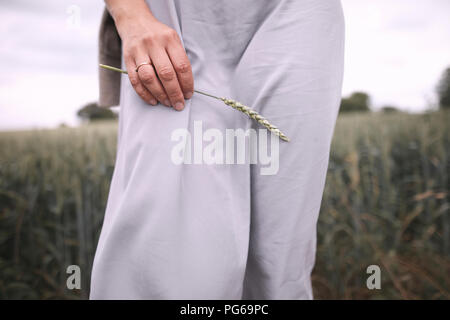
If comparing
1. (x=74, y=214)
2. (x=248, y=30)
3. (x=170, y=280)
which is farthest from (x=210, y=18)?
(x=74, y=214)

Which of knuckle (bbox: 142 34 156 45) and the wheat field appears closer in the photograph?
knuckle (bbox: 142 34 156 45)

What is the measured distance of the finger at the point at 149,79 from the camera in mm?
540

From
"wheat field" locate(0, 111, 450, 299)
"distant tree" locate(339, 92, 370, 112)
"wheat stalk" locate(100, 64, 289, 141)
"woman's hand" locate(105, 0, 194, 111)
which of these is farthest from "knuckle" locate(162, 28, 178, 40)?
"distant tree" locate(339, 92, 370, 112)

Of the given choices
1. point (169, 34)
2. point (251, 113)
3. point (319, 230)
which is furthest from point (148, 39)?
point (319, 230)

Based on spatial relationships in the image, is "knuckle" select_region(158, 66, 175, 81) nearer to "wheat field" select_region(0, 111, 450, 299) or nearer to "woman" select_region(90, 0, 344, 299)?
"woman" select_region(90, 0, 344, 299)

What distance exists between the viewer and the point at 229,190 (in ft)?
1.86

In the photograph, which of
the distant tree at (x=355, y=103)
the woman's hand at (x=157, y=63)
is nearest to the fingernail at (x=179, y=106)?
the woman's hand at (x=157, y=63)

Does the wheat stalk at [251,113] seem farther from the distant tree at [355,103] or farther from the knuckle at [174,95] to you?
the distant tree at [355,103]

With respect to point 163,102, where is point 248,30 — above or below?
above

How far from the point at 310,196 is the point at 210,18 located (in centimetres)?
40

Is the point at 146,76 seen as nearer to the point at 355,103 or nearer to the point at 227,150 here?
the point at 227,150

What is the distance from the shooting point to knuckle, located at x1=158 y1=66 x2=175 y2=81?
0.54 meters

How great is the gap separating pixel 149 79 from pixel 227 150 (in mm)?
182
